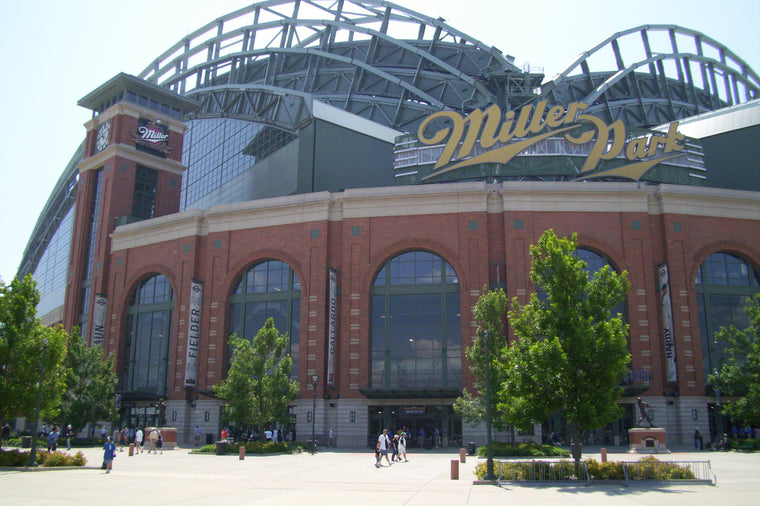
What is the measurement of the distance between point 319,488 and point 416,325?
27.5 m

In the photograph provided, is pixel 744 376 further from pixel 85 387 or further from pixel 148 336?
pixel 148 336

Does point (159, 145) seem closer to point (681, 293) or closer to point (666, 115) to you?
point (681, 293)

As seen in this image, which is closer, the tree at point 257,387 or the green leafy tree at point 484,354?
the green leafy tree at point 484,354

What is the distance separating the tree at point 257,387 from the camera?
43.4 meters

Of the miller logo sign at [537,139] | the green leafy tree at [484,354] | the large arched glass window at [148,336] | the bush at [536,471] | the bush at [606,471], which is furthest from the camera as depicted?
the large arched glass window at [148,336]

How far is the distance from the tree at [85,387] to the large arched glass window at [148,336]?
535 cm

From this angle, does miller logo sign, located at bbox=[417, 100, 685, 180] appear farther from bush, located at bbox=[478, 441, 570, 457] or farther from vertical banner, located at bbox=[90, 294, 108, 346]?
vertical banner, located at bbox=[90, 294, 108, 346]

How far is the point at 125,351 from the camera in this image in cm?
6141

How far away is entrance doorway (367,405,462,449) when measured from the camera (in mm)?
49469

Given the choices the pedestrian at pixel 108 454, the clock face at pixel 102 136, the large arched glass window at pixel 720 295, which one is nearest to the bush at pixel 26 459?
the pedestrian at pixel 108 454

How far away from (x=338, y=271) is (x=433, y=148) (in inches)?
530

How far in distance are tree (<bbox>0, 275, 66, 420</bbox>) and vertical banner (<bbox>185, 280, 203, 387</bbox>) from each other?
1947 cm

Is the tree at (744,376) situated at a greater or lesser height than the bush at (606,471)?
greater

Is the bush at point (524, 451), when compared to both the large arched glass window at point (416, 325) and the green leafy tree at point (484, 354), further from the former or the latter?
the large arched glass window at point (416, 325)
